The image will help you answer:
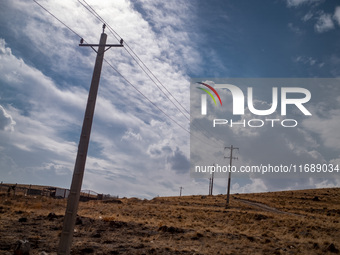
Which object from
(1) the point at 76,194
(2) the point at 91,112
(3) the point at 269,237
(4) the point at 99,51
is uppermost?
(4) the point at 99,51

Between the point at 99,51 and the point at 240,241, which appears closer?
the point at 99,51

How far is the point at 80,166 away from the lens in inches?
439

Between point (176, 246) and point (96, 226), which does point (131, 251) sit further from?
point (96, 226)

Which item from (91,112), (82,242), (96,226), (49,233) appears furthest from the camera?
(96,226)

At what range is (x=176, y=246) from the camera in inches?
646

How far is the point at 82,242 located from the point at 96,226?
5617mm

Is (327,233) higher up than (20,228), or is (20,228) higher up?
(327,233)

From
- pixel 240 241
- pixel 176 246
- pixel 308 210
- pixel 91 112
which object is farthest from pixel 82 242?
pixel 308 210

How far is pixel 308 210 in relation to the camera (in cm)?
4600

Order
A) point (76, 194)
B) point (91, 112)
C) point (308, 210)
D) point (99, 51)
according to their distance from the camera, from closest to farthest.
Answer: point (76, 194)
point (91, 112)
point (99, 51)
point (308, 210)

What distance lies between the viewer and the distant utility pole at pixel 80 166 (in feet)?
35.2

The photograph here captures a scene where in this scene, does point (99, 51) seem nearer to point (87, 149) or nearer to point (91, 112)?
point (91, 112)

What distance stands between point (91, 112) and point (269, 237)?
16.0m

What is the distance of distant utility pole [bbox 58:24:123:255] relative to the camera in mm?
10727
